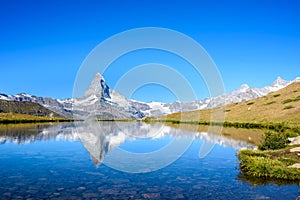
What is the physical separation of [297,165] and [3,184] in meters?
23.7

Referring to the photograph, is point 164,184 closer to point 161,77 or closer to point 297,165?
point 297,165

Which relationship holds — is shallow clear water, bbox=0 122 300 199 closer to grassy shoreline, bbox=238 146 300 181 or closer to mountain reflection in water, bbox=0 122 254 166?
grassy shoreline, bbox=238 146 300 181

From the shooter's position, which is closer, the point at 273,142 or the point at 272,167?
Result: the point at 272,167

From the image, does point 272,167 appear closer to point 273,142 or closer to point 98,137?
point 273,142

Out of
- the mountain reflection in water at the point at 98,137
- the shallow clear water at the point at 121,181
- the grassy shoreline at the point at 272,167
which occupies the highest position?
the mountain reflection in water at the point at 98,137

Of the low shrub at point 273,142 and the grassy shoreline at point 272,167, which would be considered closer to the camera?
the grassy shoreline at point 272,167

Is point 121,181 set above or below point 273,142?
below

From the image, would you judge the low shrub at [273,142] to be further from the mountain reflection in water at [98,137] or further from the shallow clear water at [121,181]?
the mountain reflection in water at [98,137]

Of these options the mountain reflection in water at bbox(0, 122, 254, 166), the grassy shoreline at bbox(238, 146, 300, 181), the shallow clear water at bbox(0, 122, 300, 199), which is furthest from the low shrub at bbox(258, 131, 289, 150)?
the mountain reflection in water at bbox(0, 122, 254, 166)

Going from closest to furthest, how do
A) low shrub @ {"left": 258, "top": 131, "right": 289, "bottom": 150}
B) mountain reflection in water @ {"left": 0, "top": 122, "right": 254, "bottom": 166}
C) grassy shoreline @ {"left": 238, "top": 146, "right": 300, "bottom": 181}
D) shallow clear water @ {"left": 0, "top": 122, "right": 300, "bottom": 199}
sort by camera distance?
shallow clear water @ {"left": 0, "top": 122, "right": 300, "bottom": 199} → grassy shoreline @ {"left": 238, "top": 146, "right": 300, "bottom": 181} → low shrub @ {"left": 258, "top": 131, "right": 289, "bottom": 150} → mountain reflection in water @ {"left": 0, "top": 122, "right": 254, "bottom": 166}

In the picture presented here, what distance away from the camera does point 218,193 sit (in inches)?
816

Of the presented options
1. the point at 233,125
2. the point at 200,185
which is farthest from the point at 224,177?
the point at 233,125

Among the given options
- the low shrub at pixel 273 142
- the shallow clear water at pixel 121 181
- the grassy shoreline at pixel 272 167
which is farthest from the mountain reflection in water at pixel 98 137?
the grassy shoreline at pixel 272 167

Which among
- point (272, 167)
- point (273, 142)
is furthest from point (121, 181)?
point (273, 142)
